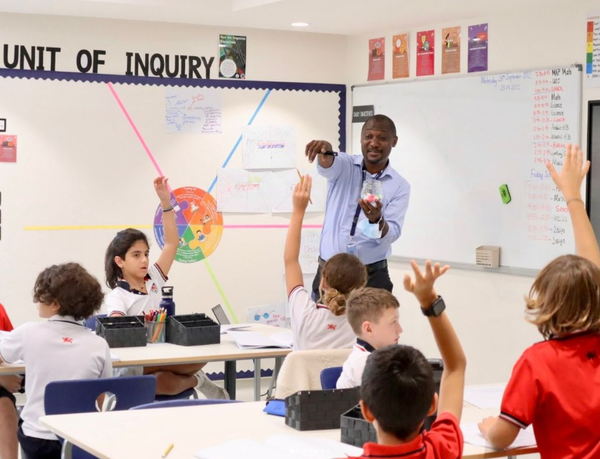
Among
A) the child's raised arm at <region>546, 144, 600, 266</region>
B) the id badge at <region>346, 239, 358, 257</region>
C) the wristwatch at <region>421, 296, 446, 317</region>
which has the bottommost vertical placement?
the id badge at <region>346, 239, 358, 257</region>

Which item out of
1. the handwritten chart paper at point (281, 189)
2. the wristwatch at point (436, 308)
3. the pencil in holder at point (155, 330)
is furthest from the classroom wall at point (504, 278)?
the wristwatch at point (436, 308)

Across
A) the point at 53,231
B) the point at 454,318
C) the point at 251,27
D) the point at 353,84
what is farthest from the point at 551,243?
the point at 53,231

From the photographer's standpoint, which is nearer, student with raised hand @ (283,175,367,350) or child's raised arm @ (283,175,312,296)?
child's raised arm @ (283,175,312,296)

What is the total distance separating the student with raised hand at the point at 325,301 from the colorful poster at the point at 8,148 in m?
3.10

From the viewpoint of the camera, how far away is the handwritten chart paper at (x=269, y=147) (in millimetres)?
6957

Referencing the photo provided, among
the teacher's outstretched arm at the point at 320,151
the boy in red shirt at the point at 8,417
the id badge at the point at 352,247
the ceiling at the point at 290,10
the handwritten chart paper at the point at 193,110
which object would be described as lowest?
the boy in red shirt at the point at 8,417

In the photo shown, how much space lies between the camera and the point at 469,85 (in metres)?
6.18

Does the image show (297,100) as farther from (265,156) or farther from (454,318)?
(454,318)

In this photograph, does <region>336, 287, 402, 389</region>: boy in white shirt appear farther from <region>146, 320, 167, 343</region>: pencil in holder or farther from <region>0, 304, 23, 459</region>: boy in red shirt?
<region>0, 304, 23, 459</region>: boy in red shirt

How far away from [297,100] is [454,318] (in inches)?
83.1

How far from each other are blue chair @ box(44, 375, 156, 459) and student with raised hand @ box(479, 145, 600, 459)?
1.48 metres

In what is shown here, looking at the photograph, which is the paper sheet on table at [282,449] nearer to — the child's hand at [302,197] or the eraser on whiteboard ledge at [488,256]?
the child's hand at [302,197]

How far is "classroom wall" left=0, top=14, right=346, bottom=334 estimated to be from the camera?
630cm

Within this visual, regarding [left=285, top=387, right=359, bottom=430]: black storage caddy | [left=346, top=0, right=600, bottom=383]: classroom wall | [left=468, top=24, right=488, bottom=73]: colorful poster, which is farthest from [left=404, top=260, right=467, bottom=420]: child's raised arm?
[left=468, top=24, right=488, bottom=73]: colorful poster
